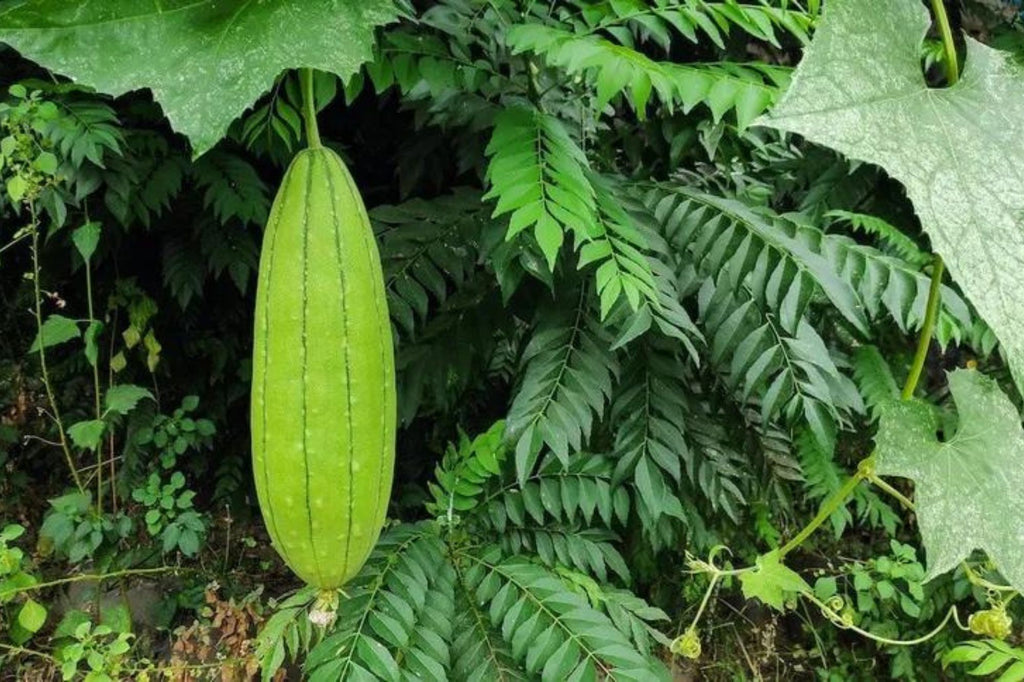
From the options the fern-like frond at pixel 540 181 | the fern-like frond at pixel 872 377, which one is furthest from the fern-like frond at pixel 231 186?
the fern-like frond at pixel 872 377

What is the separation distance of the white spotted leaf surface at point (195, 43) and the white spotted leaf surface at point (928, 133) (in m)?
0.30

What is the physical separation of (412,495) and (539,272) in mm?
823

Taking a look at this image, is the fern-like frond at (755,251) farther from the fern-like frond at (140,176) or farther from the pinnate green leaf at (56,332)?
the pinnate green leaf at (56,332)

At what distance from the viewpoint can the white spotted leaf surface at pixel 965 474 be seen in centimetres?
73

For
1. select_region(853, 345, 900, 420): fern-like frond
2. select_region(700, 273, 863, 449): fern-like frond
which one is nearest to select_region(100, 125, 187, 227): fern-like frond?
select_region(700, 273, 863, 449): fern-like frond

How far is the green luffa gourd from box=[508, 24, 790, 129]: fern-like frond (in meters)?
0.54

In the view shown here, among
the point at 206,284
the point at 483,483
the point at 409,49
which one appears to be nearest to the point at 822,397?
the point at 483,483

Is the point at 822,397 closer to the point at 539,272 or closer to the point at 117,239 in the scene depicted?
the point at 539,272

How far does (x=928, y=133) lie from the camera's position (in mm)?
551

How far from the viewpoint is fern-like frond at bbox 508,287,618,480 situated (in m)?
1.33

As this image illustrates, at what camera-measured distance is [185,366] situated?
2.15 metres

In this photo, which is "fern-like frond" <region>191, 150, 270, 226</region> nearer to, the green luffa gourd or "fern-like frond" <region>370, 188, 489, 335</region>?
"fern-like frond" <region>370, 188, 489, 335</region>

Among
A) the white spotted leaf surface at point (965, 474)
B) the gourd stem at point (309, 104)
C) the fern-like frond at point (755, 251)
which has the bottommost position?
the fern-like frond at point (755, 251)

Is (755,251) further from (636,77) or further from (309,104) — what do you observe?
(309,104)
